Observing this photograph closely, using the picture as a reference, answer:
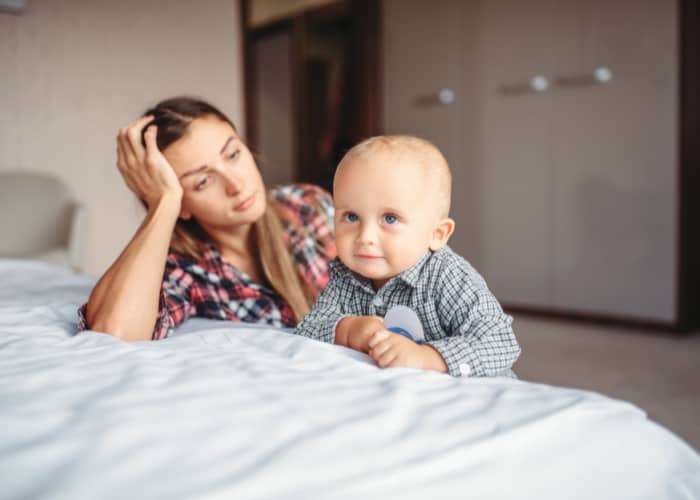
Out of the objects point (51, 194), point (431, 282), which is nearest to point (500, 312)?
point (431, 282)

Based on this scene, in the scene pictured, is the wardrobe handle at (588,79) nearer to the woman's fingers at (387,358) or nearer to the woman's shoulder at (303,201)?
the woman's shoulder at (303,201)

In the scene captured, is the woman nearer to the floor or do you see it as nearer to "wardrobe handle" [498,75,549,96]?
the floor

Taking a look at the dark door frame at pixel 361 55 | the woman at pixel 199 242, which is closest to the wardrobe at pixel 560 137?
the dark door frame at pixel 361 55

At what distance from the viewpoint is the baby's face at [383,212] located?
2.62 feet

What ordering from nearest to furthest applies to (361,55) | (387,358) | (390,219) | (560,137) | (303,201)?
(387,358)
(390,219)
(303,201)
(560,137)
(361,55)

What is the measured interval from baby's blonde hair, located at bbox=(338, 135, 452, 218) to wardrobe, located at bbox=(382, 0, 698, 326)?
281cm

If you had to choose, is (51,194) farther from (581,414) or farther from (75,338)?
(581,414)

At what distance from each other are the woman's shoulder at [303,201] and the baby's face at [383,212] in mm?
746

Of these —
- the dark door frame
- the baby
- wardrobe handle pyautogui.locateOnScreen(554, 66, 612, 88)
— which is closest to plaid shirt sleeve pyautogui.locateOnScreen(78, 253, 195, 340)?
the baby

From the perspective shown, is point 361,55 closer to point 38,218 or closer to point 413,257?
point 38,218

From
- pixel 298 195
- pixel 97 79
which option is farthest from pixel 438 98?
pixel 298 195

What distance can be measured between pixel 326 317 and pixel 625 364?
219 centimetres

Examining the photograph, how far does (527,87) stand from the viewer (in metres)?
3.74

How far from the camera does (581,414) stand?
55 centimetres
